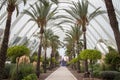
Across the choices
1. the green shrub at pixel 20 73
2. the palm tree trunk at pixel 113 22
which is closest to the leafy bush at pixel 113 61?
the green shrub at pixel 20 73

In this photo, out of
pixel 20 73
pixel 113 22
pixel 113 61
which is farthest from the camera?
pixel 113 61

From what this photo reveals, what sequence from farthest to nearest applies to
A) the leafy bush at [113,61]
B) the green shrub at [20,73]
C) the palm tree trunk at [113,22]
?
1. the leafy bush at [113,61]
2. the green shrub at [20,73]
3. the palm tree trunk at [113,22]

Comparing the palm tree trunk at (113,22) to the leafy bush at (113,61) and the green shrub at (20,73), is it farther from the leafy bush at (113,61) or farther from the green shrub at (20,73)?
the leafy bush at (113,61)

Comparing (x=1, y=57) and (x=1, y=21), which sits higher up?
(x=1, y=21)

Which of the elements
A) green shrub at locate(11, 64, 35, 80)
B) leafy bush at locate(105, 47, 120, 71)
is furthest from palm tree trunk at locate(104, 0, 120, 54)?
leafy bush at locate(105, 47, 120, 71)

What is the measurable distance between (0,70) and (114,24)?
7.69 metres

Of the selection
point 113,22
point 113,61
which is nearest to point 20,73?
point 113,22

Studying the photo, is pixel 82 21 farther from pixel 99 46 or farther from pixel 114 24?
pixel 99 46

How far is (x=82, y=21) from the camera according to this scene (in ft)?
107

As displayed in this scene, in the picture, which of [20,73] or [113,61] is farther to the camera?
[113,61]

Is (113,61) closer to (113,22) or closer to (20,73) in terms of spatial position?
(20,73)

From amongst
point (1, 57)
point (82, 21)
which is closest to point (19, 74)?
point (1, 57)

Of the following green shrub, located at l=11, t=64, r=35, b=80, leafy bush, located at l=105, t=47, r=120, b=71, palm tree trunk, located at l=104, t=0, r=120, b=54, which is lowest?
green shrub, located at l=11, t=64, r=35, b=80

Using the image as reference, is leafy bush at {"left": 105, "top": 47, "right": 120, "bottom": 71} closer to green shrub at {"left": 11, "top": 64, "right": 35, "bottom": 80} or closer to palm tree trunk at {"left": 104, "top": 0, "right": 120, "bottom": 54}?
green shrub at {"left": 11, "top": 64, "right": 35, "bottom": 80}
